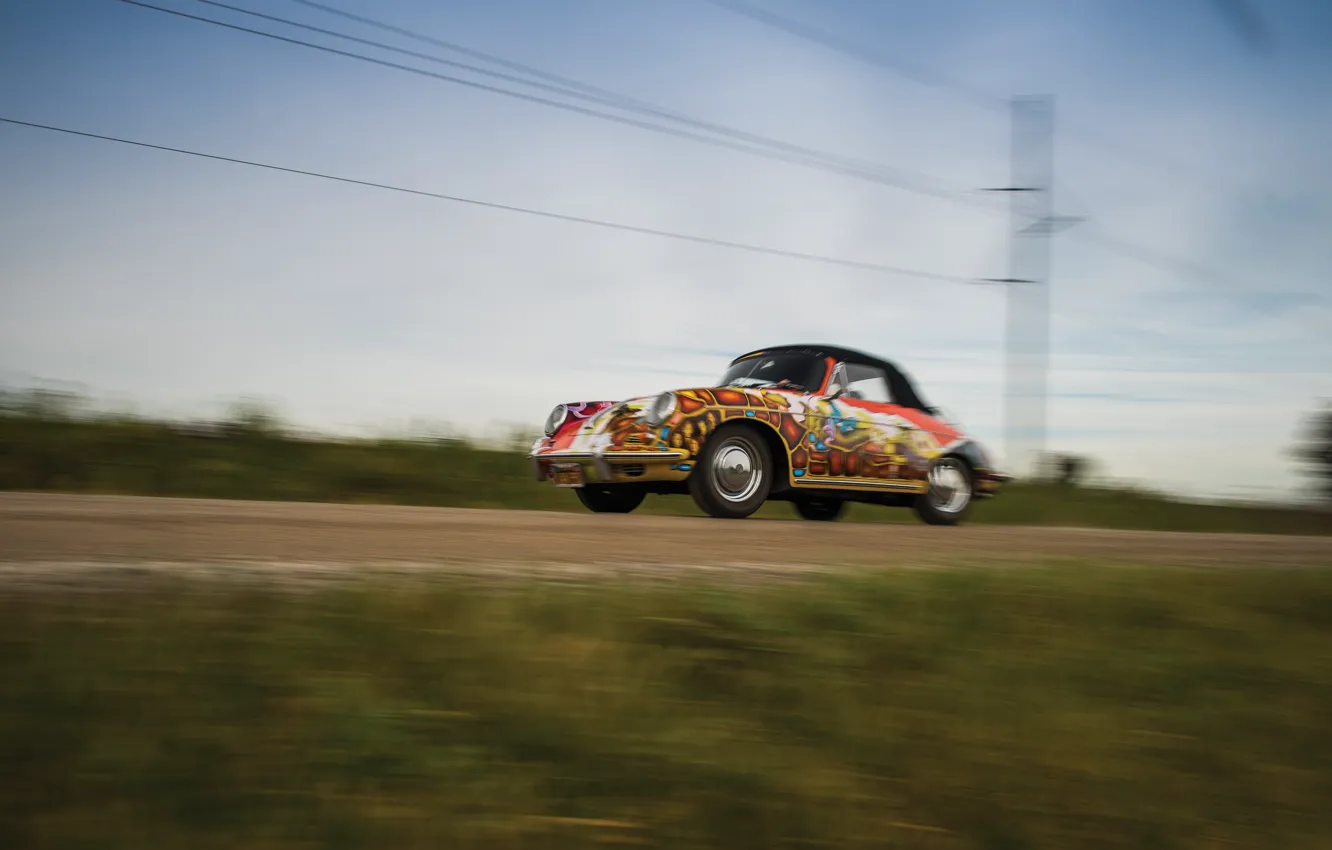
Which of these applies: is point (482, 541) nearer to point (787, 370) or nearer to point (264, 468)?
point (787, 370)

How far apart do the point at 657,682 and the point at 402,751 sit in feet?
3.15

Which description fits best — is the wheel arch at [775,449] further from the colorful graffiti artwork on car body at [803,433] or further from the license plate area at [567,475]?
the license plate area at [567,475]

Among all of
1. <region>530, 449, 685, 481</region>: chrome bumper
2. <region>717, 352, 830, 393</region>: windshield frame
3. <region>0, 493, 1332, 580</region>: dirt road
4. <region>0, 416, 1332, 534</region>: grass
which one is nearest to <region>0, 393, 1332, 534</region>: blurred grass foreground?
<region>0, 416, 1332, 534</region>: grass

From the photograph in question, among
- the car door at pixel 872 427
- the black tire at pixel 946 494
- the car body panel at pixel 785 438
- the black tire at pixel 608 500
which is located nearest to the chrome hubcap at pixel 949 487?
the black tire at pixel 946 494

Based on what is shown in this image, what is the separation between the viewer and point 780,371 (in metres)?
10.1

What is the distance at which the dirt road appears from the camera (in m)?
4.74

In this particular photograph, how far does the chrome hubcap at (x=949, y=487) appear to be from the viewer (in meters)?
10.7

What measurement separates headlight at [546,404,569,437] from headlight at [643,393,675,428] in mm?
1173

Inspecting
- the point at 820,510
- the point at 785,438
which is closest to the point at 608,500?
the point at 785,438

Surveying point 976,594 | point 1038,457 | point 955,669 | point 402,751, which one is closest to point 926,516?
point 976,594

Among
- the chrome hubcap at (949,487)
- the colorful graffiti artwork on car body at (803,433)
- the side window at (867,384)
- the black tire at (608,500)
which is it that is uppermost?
the side window at (867,384)

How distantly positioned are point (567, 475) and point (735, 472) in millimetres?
1360

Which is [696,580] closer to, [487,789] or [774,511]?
[487,789]

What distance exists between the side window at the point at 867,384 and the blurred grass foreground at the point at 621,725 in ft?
18.2
